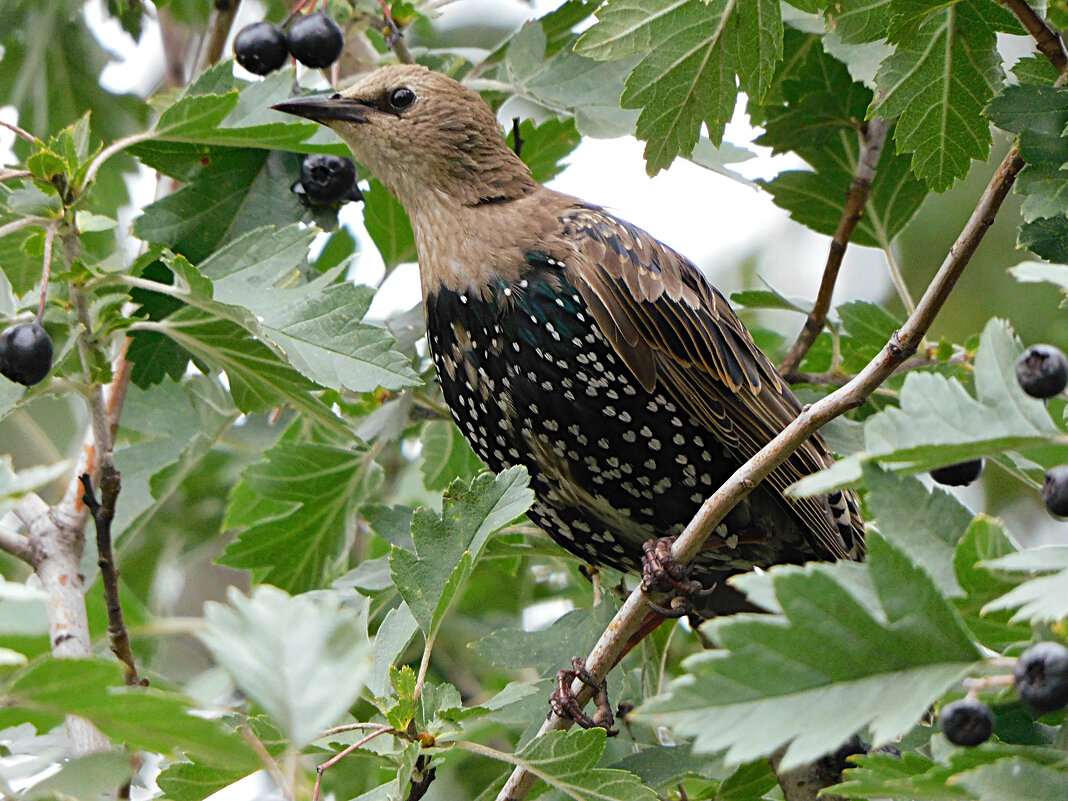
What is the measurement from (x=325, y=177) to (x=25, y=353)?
1.12 metres

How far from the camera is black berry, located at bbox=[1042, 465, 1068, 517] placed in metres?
1.89

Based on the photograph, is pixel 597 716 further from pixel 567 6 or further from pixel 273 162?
pixel 567 6

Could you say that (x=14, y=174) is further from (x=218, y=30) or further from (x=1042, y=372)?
(x=1042, y=372)

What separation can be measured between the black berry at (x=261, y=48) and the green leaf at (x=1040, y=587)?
2455mm

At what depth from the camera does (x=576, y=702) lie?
2.85 m

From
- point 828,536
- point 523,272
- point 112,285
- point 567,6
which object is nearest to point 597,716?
point 828,536

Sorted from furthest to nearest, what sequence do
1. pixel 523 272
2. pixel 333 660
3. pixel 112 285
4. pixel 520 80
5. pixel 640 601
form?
pixel 520 80 → pixel 523 272 → pixel 112 285 → pixel 640 601 → pixel 333 660

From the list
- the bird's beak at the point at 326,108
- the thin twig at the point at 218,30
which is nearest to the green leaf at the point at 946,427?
the bird's beak at the point at 326,108

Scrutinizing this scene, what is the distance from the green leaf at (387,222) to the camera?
3855 mm

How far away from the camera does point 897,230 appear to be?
12.5 feet

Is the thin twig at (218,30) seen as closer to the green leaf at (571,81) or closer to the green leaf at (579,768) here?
the green leaf at (571,81)

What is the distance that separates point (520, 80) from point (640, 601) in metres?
1.65

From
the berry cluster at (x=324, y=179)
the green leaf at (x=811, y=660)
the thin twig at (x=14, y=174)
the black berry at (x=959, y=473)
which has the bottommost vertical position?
the black berry at (x=959, y=473)

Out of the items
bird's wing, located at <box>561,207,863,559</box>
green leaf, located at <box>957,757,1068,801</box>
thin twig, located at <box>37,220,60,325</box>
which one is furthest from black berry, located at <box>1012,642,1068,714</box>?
thin twig, located at <box>37,220,60,325</box>
